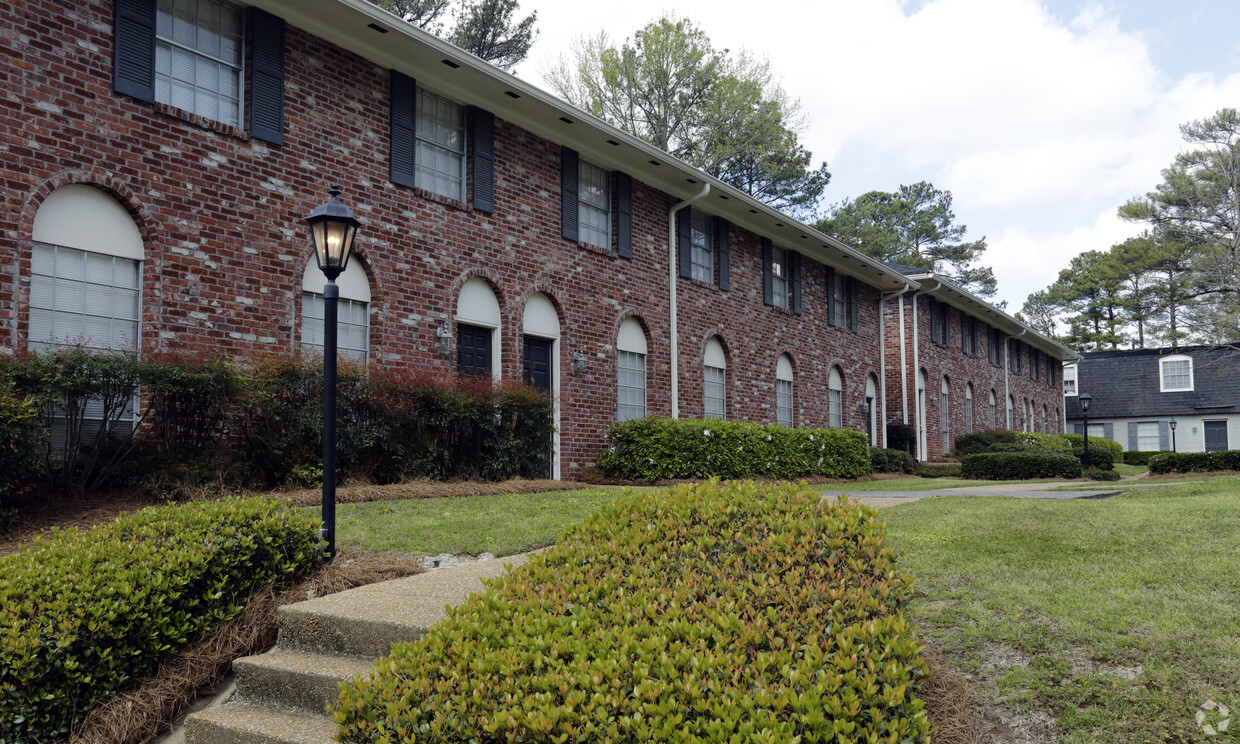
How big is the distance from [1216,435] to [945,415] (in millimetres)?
21133

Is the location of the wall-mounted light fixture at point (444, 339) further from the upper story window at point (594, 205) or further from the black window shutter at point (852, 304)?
the black window shutter at point (852, 304)

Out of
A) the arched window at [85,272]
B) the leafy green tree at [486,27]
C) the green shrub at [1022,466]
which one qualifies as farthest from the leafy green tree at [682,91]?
the arched window at [85,272]

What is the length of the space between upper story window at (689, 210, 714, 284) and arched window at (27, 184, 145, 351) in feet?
33.3

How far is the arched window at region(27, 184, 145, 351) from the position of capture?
7.45 m

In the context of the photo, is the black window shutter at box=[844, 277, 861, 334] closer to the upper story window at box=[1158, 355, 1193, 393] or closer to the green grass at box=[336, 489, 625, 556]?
the green grass at box=[336, 489, 625, 556]

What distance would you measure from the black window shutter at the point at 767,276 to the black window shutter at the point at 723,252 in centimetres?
151

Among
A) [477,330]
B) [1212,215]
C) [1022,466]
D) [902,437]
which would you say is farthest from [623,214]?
[1212,215]

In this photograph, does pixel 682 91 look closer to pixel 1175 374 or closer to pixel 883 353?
pixel 883 353

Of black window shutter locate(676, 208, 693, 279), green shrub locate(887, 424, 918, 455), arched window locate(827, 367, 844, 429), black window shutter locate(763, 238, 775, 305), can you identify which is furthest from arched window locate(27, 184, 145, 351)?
green shrub locate(887, 424, 918, 455)

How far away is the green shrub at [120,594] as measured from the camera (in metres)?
3.59

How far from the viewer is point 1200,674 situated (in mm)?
3426

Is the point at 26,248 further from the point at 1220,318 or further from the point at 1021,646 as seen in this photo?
the point at 1220,318

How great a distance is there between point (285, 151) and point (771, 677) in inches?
341

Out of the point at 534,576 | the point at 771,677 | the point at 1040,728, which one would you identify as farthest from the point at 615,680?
the point at 1040,728
